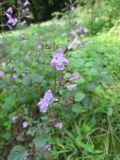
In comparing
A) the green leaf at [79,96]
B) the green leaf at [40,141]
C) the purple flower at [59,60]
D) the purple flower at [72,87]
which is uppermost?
the purple flower at [59,60]

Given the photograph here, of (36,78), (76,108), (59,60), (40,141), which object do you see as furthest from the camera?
(36,78)

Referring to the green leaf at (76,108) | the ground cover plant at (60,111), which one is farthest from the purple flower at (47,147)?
the green leaf at (76,108)

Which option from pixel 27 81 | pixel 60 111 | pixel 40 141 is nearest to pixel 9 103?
pixel 27 81

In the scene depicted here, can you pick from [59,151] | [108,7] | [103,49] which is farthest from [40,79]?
[108,7]

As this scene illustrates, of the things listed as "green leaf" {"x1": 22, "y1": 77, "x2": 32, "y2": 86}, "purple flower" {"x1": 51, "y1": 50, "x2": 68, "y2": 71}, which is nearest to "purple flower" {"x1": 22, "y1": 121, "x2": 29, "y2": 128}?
"green leaf" {"x1": 22, "y1": 77, "x2": 32, "y2": 86}

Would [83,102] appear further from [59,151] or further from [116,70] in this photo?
[116,70]

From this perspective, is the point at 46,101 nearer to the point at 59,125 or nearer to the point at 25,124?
the point at 59,125

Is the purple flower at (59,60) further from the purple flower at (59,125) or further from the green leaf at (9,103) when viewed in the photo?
the green leaf at (9,103)
